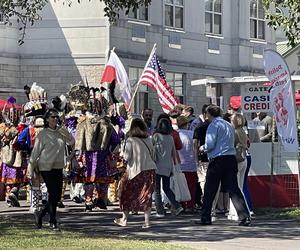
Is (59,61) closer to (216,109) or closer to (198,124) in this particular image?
(198,124)

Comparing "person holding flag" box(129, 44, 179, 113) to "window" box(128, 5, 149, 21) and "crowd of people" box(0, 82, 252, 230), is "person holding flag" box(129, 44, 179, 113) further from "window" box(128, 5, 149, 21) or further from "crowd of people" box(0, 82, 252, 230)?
"window" box(128, 5, 149, 21)

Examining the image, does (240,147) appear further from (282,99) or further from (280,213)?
(280,213)

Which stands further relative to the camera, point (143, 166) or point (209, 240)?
point (143, 166)

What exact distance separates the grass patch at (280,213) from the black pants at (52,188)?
13.6 ft

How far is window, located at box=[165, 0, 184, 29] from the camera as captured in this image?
3347 cm

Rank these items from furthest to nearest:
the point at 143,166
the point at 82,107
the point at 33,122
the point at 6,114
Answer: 1. the point at 6,114
2. the point at 82,107
3. the point at 33,122
4. the point at 143,166

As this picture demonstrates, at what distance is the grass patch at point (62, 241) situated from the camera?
10914mm

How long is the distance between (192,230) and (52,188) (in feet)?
7.41

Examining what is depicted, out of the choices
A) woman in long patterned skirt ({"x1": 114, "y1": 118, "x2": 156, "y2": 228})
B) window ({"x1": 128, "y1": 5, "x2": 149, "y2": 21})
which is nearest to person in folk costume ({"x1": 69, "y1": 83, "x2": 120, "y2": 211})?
woman in long patterned skirt ({"x1": 114, "y1": 118, "x2": 156, "y2": 228})

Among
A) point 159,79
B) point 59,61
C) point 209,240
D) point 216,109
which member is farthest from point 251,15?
point 209,240

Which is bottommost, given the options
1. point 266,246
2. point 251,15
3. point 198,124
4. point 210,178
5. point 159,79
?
point 266,246

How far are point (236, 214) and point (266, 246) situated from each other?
300 centimetres

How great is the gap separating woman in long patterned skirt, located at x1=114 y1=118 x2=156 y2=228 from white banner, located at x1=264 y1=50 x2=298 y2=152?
2881 millimetres

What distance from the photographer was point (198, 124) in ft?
52.5
